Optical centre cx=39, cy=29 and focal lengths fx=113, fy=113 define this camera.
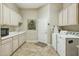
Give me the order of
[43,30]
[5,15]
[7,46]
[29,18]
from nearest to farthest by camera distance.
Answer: [7,46], [5,15], [43,30], [29,18]

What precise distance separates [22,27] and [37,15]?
4.61 ft

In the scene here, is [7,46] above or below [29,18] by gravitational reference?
below

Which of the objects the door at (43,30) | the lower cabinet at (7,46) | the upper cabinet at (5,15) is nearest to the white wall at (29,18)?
the door at (43,30)

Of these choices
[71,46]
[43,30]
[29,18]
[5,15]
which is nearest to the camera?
[71,46]

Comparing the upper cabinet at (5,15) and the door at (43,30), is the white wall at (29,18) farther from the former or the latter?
the upper cabinet at (5,15)

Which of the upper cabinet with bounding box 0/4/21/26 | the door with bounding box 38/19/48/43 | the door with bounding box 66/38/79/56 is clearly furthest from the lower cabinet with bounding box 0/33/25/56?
the door with bounding box 38/19/48/43

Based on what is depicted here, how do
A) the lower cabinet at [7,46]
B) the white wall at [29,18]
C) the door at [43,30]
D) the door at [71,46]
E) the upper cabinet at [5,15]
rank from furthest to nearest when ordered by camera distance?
the white wall at [29,18], the door at [43,30], the upper cabinet at [5,15], the door at [71,46], the lower cabinet at [7,46]

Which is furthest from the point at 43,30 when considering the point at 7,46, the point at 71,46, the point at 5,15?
the point at 71,46

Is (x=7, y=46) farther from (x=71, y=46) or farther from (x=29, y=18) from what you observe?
(x=29, y=18)

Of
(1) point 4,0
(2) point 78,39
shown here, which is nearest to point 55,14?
(2) point 78,39

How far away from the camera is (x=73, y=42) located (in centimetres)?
321

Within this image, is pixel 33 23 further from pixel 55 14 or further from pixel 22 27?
pixel 55 14

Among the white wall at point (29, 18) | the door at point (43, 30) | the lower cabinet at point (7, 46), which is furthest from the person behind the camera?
the white wall at point (29, 18)

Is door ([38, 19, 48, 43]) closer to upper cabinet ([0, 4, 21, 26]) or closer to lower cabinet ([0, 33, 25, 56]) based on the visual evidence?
upper cabinet ([0, 4, 21, 26])
